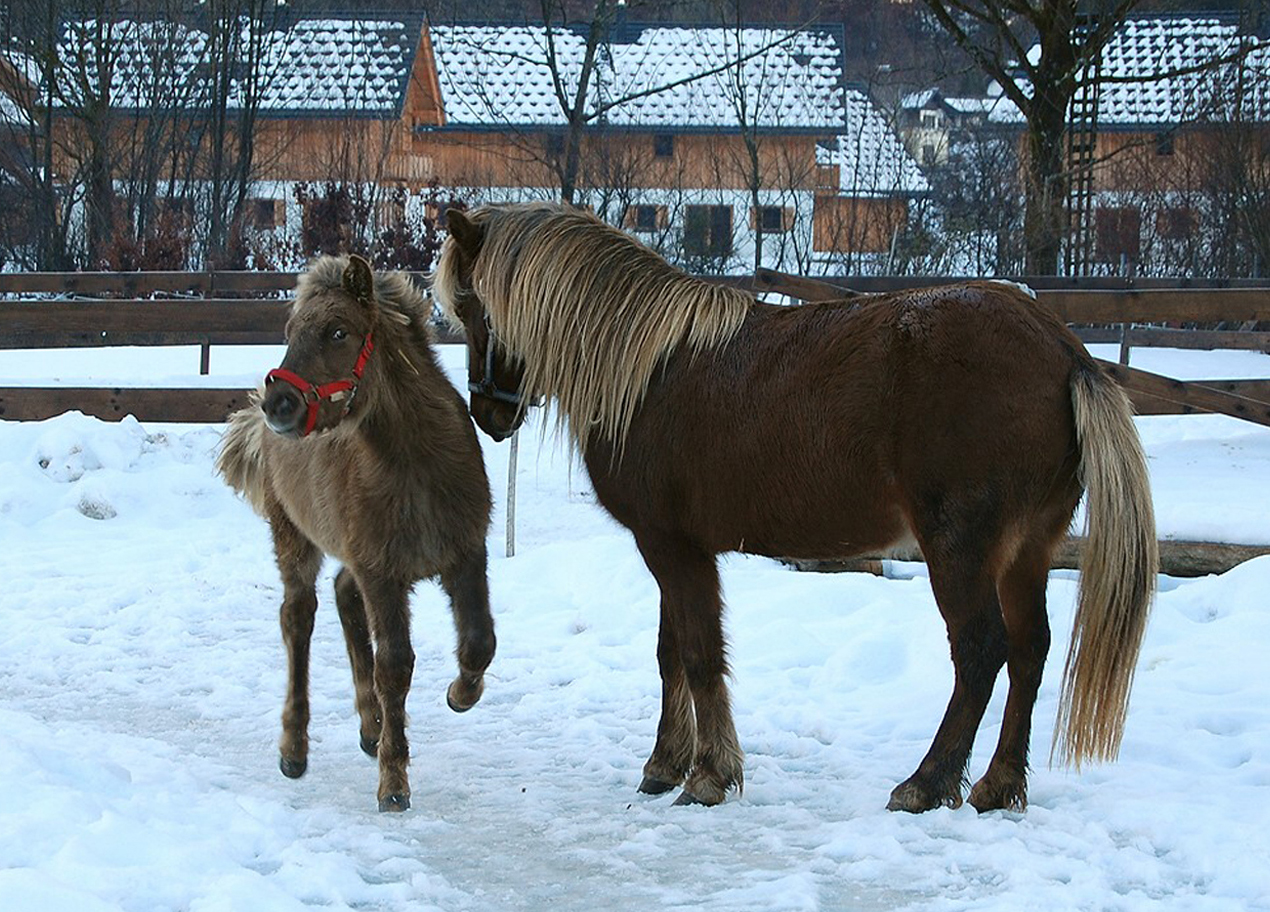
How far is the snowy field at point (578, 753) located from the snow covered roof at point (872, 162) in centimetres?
1373

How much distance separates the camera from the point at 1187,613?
611 cm

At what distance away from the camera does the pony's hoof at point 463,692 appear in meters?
4.87

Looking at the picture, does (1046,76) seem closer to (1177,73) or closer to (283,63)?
(1177,73)

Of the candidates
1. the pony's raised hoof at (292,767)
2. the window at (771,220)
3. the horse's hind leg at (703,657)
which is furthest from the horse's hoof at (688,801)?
A: the window at (771,220)

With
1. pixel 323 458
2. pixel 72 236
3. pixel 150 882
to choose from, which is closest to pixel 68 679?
pixel 323 458

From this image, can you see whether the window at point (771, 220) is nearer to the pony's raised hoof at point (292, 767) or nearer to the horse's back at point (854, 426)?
the horse's back at point (854, 426)

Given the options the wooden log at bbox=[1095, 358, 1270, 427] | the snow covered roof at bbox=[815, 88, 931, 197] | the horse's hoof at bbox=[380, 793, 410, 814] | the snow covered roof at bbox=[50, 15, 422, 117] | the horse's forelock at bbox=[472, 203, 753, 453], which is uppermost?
the snow covered roof at bbox=[50, 15, 422, 117]

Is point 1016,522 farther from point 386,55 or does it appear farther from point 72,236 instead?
point 386,55

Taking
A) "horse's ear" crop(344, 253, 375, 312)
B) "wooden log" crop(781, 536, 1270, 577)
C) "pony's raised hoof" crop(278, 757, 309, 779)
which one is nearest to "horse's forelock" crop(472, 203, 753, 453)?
"horse's ear" crop(344, 253, 375, 312)

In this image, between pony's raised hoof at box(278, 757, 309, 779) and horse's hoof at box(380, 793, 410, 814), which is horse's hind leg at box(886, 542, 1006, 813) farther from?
pony's raised hoof at box(278, 757, 309, 779)

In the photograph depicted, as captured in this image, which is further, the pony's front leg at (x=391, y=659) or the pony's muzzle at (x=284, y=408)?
the pony's front leg at (x=391, y=659)

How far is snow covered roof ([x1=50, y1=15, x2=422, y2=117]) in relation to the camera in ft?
62.1

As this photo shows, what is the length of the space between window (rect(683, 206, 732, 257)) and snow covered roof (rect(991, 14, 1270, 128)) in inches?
216

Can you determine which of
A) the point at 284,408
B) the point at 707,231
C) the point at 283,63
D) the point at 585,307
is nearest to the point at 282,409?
the point at 284,408
